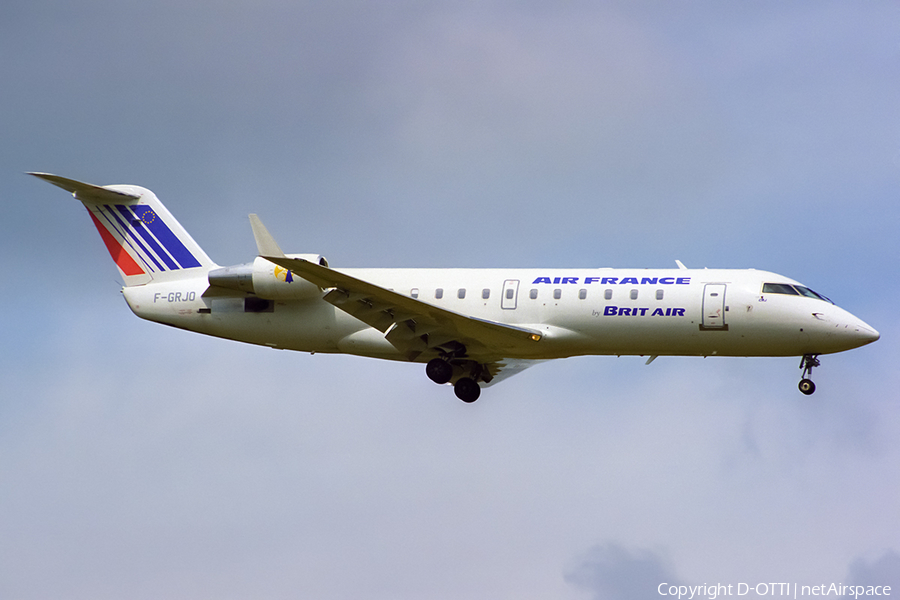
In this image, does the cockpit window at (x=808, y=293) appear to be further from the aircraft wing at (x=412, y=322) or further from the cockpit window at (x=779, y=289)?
the aircraft wing at (x=412, y=322)

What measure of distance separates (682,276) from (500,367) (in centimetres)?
654

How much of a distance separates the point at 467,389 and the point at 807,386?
9462 mm

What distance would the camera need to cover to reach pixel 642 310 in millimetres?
29359

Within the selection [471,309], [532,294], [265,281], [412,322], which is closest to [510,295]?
[532,294]

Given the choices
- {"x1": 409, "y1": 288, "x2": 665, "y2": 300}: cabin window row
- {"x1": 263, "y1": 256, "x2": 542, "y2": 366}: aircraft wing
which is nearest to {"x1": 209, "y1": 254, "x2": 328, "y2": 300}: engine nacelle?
{"x1": 263, "y1": 256, "x2": 542, "y2": 366}: aircraft wing

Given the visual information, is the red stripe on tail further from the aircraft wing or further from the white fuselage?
the aircraft wing

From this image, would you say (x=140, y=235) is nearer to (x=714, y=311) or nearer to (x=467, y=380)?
(x=467, y=380)

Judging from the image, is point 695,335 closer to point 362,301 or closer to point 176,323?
point 362,301

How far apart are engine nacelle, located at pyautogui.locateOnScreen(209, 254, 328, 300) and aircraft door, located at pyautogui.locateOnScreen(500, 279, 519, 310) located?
5.04 m

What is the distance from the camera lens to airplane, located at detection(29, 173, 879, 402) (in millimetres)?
29156

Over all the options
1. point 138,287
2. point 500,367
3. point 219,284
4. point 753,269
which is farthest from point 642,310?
point 138,287

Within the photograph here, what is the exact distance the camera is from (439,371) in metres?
31.2

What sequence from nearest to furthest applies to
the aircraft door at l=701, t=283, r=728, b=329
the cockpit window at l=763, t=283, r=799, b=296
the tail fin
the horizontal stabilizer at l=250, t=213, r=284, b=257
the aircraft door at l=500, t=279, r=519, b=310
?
the horizontal stabilizer at l=250, t=213, r=284, b=257, the aircraft door at l=701, t=283, r=728, b=329, the cockpit window at l=763, t=283, r=799, b=296, the aircraft door at l=500, t=279, r=519, b=310, the tail fin

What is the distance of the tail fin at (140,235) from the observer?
33.9 meters
